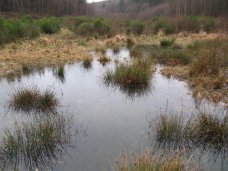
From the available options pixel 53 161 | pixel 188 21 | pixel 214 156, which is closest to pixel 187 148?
pixel 214 156

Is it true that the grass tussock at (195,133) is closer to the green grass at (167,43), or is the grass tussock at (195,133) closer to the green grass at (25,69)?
the green grass at (25,69)

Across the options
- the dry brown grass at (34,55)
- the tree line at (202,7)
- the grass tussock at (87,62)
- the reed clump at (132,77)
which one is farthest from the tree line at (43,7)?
the reed clump at (132,77)

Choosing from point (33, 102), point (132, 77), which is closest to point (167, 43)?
point (132, 77)

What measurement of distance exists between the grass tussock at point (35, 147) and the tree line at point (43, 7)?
34664 millimetres

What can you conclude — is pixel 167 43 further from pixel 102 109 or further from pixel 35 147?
pixel 35 147

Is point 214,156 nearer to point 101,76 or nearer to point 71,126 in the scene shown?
point 71,126

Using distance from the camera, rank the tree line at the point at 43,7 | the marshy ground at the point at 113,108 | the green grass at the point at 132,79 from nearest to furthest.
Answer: the marshy ground at the point at 113,108, the green grass at the point at 132,79, the tree line at the point at 43,7

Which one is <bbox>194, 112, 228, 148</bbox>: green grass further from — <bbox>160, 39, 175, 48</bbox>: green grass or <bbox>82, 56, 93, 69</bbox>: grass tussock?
<bbox>160, 39, 175, 48</bbox>: green grass

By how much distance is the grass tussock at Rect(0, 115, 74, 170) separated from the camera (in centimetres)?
396

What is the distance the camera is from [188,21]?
22.0 m

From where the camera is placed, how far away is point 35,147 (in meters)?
4.25

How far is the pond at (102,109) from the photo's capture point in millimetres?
4129

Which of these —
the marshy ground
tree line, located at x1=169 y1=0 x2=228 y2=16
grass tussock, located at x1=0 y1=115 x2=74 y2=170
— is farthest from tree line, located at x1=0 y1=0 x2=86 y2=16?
grass tussock, located at x1=0 y1=115 x2=74 y2=170

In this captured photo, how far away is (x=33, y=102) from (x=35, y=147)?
6.85ft
